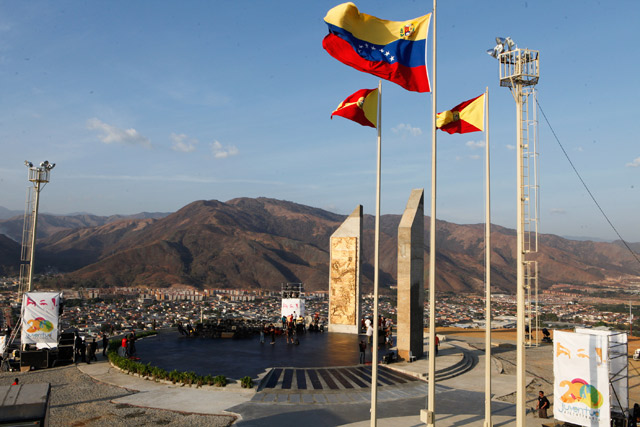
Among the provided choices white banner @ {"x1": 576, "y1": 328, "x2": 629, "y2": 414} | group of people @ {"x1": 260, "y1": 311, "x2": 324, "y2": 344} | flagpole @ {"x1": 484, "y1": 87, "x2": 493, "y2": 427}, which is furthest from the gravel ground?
group of people @ {"x1": 260, "y1": 311, "x2": 324, "y2": 344}

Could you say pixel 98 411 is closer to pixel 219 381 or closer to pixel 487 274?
pixel 219 381

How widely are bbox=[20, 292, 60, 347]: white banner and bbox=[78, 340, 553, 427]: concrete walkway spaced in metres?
2.64

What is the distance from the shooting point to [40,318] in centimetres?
1939

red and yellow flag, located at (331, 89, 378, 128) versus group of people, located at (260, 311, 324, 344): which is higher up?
red and yellow flag, located at (331, 89, 378, 128)

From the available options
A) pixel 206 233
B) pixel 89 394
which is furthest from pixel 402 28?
pixel 206 233

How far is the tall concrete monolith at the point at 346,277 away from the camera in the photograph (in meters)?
29.5

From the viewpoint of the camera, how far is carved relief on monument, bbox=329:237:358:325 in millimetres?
29578

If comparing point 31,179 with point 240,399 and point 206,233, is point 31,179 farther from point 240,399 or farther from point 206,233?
point 206,233

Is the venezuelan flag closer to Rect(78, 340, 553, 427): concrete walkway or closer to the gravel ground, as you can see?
Rect(78, 340, 553, 427): concrete walkway

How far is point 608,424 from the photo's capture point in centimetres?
1140

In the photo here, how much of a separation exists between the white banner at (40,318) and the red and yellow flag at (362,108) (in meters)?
15.1

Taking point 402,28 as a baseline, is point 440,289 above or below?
below

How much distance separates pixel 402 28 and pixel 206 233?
387 ft

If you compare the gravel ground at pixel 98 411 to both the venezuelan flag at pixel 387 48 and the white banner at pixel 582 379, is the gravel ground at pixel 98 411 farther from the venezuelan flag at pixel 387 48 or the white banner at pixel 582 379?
the venezuelan flag at pixel 387 48
